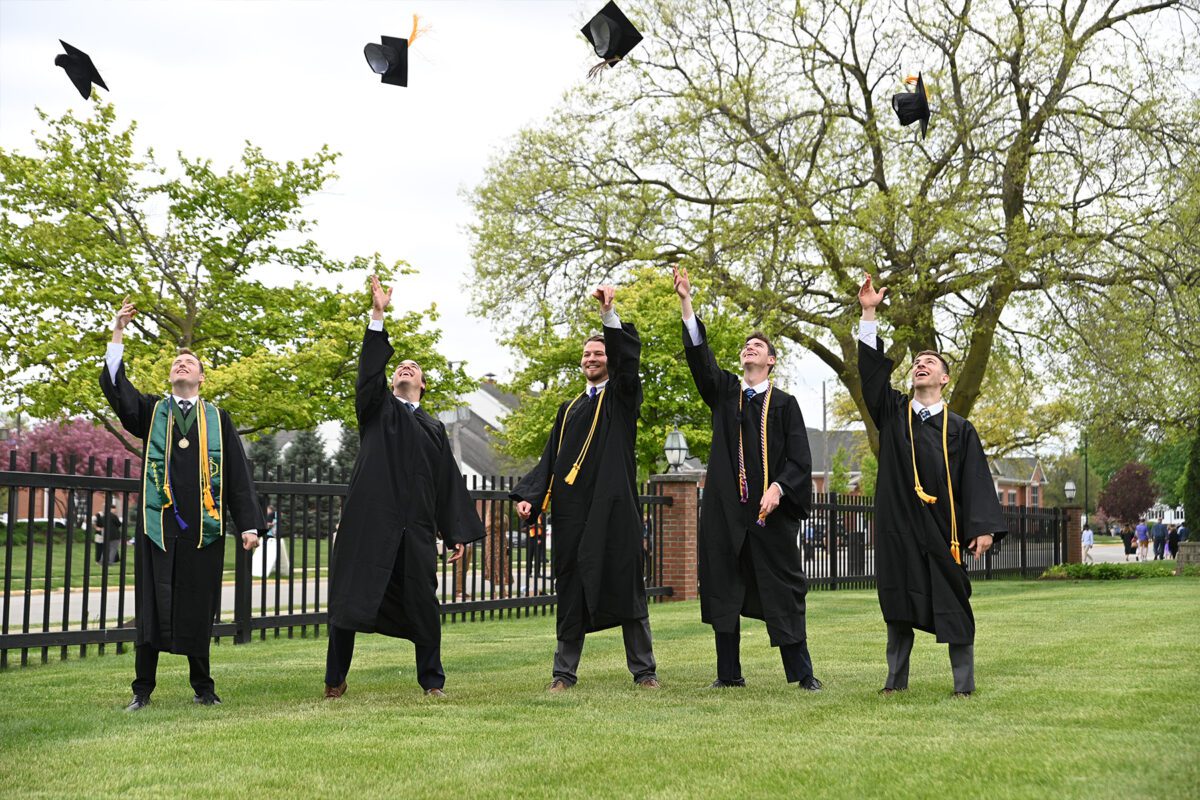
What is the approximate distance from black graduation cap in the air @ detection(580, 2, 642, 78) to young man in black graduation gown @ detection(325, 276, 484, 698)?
2.47 metres

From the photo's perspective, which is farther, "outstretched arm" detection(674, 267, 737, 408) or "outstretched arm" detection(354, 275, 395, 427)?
"outstretched arm" detection(674, 267, 737, 408)

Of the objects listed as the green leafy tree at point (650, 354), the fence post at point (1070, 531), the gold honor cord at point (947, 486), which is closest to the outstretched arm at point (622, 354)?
the gold honor cord at point (947, 486)

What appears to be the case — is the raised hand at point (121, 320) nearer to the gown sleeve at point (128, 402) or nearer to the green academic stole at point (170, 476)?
the gown sleeve at point (128, 402)

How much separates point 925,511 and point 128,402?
4395 millimetres

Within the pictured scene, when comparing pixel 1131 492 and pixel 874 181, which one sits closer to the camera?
pixel 874 181

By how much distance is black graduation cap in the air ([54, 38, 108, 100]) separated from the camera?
818 centimetres

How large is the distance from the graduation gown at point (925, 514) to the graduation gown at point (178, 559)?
11.8 feet

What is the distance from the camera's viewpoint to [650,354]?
26.9 m


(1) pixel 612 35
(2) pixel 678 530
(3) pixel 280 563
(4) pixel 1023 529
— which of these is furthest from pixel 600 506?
(4) pixel 1023 529

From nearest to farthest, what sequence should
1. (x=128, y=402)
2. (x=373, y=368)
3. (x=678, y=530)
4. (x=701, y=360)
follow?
(x=128, y=402) → (x=373, y=368) → (x=701, y=360) → (x=678, y=530)

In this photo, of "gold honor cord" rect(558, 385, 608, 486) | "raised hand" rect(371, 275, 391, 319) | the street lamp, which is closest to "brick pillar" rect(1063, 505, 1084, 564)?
the street lamp

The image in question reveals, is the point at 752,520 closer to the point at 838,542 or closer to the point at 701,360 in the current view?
the point at 701,360

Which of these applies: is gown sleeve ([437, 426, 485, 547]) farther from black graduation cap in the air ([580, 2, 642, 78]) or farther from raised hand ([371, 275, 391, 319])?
black graduation cap in the air ([580, 2, 642, 78])

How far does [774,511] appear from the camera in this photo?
709 cm
